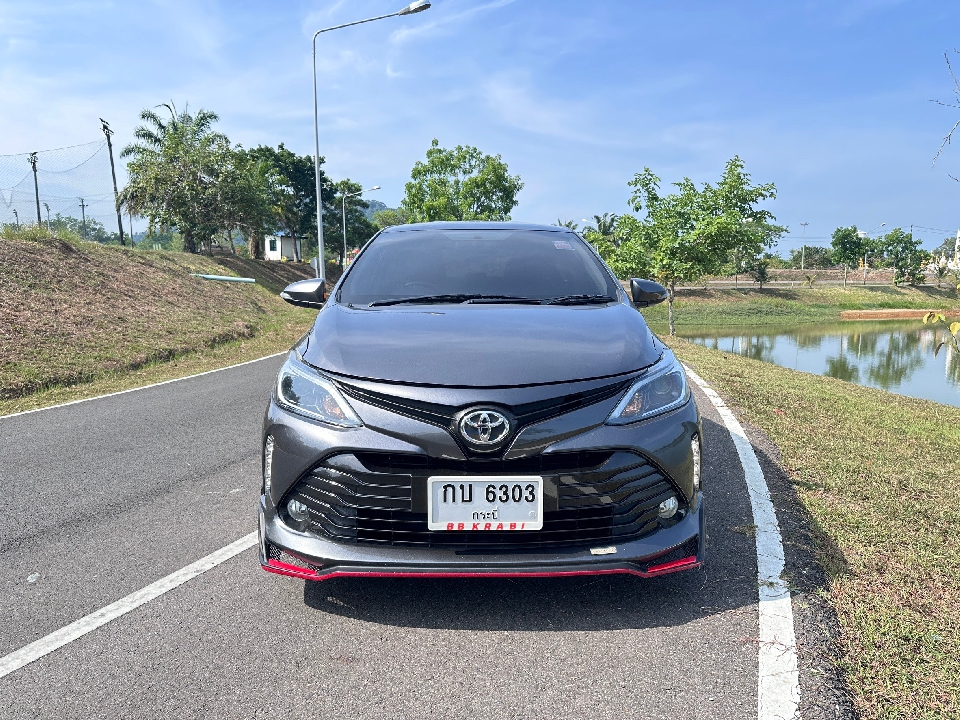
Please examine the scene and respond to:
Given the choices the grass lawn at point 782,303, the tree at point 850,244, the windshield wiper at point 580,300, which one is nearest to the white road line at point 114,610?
the windshield wiper at point 580,300

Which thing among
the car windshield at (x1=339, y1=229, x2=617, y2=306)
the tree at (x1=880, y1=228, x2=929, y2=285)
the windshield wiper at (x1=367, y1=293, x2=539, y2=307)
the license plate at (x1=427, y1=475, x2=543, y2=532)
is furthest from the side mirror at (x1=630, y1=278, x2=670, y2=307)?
the tree at (x1=880, y1=228, x2=929, y2=285)

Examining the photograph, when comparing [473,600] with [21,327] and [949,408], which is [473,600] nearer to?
[949,408]

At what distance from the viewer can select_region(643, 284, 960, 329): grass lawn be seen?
5478 cm

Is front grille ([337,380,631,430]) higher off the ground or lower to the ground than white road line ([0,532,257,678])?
higher

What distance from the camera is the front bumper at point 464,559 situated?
97.8 inches

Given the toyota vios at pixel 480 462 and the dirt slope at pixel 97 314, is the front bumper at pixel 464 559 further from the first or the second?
the dirt slope at pixel 97 314

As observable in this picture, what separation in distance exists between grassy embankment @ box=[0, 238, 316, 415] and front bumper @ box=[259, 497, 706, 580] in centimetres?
669

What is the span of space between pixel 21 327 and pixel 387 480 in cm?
1098

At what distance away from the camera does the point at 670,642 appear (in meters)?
2.52

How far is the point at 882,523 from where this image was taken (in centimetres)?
369

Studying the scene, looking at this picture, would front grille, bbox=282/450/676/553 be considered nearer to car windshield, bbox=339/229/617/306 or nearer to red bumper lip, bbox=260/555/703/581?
red bumper lip, bbox=260/555/703/581

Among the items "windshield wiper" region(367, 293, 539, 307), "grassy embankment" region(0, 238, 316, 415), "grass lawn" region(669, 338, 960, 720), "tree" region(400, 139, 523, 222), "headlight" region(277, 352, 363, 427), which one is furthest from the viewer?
"tree" region(400, 139, 523, 222)

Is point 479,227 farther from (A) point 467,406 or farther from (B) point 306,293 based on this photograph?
(A) point 467,406

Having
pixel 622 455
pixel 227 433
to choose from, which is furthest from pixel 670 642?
pixel 227 433
